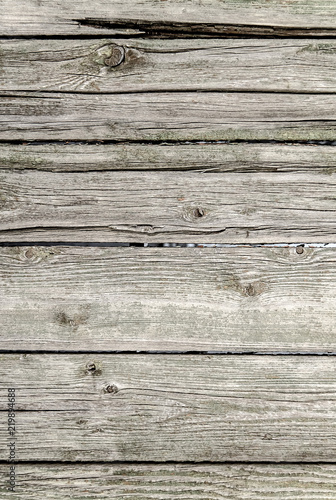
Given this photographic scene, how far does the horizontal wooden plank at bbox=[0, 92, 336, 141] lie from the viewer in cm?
121

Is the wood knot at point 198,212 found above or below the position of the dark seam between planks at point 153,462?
above

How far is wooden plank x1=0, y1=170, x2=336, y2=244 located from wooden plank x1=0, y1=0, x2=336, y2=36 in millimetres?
441

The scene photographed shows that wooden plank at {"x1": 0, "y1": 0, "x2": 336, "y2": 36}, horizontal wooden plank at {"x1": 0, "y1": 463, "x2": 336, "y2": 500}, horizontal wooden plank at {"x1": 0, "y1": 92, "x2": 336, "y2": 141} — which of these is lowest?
horizontal wooden plank at {"x1": 0, "y1": 463, "x2": 336, "y2": 500}

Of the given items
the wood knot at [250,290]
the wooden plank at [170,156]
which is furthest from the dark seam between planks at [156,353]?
the wooden plank at [170,156]

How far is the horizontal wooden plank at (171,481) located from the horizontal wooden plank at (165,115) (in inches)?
40.9

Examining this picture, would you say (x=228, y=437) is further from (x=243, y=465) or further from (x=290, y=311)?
(x=290, y=311)

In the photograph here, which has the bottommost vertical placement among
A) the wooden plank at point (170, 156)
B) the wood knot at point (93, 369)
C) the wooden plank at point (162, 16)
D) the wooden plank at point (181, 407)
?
the wooden plank at point (181, 407)

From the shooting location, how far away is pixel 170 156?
1.21 metres

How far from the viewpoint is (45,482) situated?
4.04 ft

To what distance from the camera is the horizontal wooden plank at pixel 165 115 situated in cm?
121

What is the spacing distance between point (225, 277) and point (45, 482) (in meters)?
0.86

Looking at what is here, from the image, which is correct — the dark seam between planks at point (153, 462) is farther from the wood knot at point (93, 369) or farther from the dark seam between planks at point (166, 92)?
the dark seam between planks at point (166, 92)

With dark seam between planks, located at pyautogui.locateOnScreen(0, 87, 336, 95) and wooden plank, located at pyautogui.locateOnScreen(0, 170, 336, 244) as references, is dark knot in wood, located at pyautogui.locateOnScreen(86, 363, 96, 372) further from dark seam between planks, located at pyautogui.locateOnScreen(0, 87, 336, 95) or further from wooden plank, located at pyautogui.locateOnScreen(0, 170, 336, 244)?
dark seam between planks, located at pyautogui.locateOnScreen(0, 87, 336, 95)

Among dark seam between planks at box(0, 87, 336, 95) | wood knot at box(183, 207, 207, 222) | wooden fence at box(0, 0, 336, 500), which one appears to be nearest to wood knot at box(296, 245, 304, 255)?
wooden fence at box(0, 0, 336, 500)
